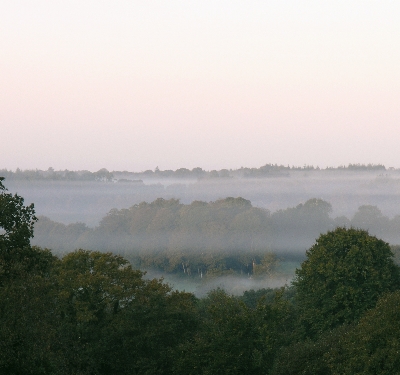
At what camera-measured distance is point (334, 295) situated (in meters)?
57.5

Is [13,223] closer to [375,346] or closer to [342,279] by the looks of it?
[375,346]

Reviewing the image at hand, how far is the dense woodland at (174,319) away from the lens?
114 ft

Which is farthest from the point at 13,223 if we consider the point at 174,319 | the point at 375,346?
the point at 375,346

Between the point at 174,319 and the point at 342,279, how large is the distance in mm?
16819

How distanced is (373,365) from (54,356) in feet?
60.3

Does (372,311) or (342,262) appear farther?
(342,262)

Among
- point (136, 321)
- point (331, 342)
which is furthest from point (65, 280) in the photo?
point (331, 342)

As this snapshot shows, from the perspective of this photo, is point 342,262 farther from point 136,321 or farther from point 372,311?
point 136,321

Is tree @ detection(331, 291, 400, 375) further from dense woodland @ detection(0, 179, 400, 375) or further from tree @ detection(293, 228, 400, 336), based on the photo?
tree @ detection(293, 228, 400, 336)

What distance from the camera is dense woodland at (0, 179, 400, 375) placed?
3466 centimetres

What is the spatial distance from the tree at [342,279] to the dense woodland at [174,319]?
10cm

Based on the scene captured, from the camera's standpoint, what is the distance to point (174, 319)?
50.8m

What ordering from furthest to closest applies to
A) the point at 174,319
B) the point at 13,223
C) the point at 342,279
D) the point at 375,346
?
the point at 342,279 < the point at 174,319 < the point at 375,346 < the point at 13,223

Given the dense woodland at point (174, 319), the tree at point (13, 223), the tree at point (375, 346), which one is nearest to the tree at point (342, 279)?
the dense woodland at point (174, 319)
